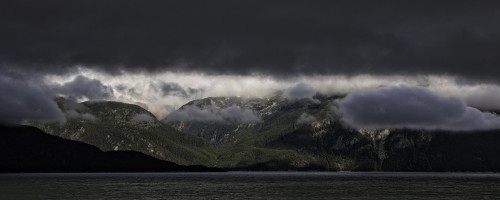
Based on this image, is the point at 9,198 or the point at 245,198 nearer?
the point at 9,198

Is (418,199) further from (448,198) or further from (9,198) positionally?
(9,198)

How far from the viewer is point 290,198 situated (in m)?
190

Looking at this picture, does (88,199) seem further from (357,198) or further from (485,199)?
(485,199)

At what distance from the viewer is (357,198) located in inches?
7475

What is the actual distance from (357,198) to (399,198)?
1332cm

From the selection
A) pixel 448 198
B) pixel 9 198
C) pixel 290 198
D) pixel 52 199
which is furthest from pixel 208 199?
pixel 448 198

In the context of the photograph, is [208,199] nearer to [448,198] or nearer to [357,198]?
[357,198]

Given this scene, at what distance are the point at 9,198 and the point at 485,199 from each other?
148 m

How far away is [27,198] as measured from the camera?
181000mm

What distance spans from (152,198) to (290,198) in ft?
147

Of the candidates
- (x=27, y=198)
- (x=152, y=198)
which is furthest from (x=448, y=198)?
(x=27, y=198)

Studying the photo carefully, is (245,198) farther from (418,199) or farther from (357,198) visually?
(418,199)

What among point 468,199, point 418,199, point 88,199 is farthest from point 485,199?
point 88,199

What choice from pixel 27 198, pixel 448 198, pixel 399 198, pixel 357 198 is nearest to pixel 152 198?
pixel 27 198
